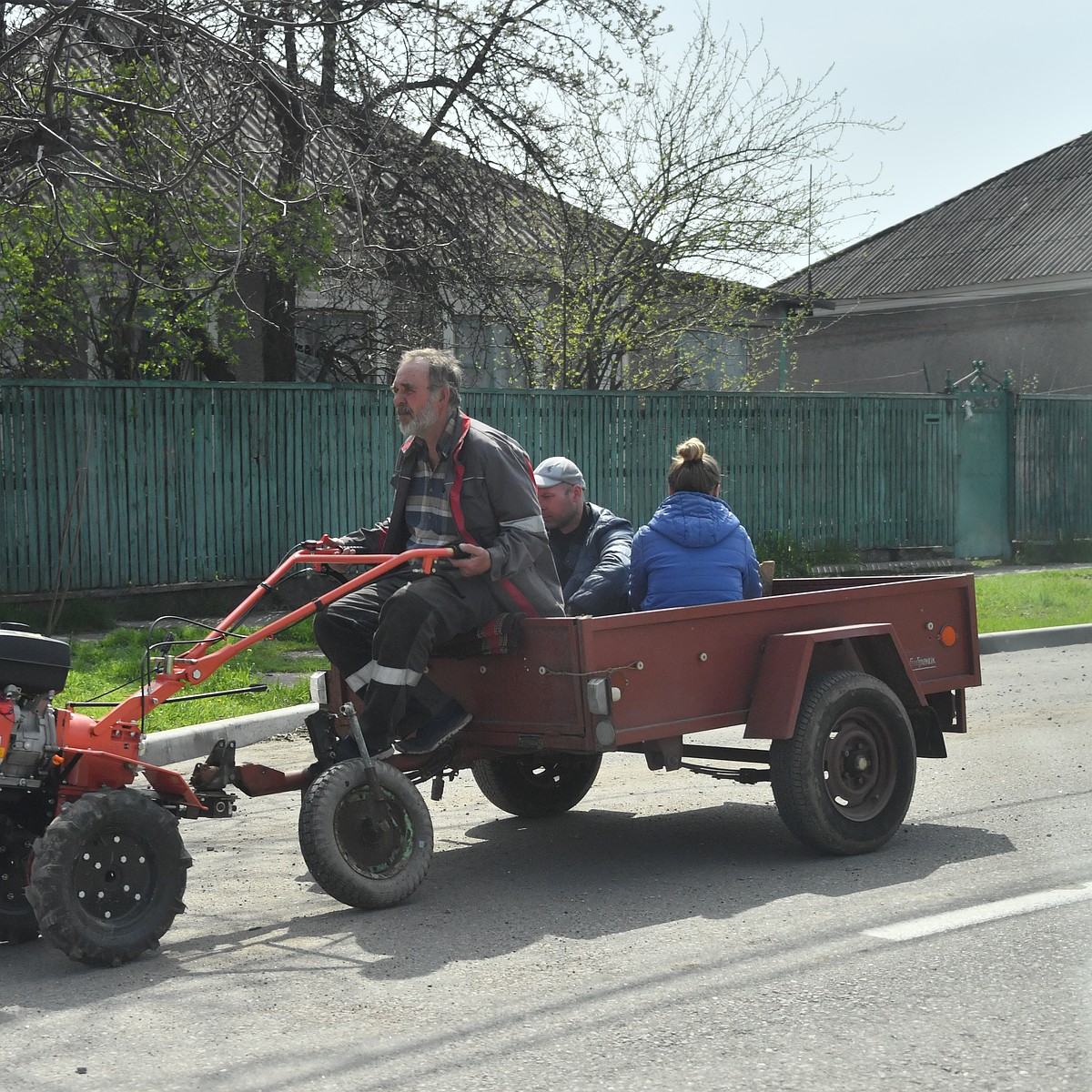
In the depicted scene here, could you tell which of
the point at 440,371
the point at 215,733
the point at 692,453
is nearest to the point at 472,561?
the point at 440,371

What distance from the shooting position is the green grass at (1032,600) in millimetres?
13797

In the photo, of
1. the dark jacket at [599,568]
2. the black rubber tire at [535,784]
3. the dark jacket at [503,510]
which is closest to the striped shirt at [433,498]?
the dark jacket at [503,510]

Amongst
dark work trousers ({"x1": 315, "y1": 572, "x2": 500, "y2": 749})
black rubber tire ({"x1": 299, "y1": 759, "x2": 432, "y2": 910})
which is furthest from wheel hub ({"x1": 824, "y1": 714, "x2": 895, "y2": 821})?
black rubber tire ({"x1": 299, "y1": 759, "x2": 432, "y2": 910})

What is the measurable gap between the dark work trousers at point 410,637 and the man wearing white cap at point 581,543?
96 cm

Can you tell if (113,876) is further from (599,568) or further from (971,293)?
(971,293)

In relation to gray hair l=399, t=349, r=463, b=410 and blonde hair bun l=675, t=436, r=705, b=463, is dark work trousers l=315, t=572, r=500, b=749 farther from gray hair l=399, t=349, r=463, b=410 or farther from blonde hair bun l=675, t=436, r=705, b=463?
blonde hair bun l=675, t=436, r=705, b=463

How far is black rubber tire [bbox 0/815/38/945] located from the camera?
4863 mm

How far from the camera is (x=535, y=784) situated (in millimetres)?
6742

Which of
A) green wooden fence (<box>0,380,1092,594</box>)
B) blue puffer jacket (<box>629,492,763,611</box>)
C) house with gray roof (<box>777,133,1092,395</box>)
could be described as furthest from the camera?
house with gray roof (<box>777,133,1092,395</box>)

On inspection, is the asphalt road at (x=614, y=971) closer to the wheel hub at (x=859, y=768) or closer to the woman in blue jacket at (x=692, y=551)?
the wheel hub at (x=859, y=768)

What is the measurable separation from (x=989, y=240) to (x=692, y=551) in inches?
948

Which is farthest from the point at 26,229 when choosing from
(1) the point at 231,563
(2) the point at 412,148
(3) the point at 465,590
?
(3) the point at 465,590

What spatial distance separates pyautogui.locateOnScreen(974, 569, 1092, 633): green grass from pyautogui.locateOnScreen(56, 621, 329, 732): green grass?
574cm

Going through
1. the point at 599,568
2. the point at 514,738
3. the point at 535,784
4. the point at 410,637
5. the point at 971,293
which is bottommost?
the point at 535,784
